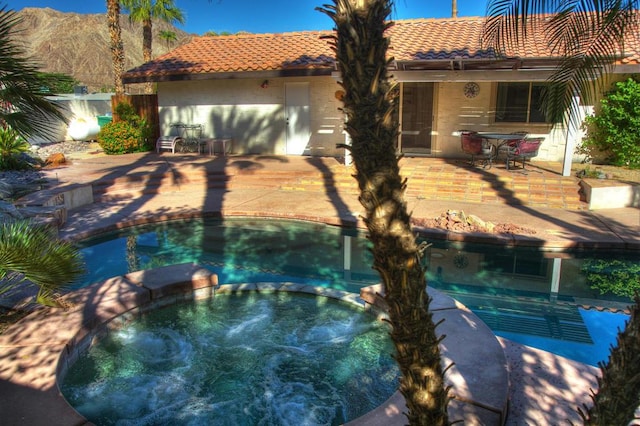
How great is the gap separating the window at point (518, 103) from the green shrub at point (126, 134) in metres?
13.0

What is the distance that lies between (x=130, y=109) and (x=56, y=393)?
667 inches

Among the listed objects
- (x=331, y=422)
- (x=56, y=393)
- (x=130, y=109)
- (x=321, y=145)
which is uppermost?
(x=130, y=109)

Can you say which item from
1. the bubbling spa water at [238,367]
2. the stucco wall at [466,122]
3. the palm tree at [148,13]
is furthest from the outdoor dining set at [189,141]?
the bubbling spa water at [238,367]

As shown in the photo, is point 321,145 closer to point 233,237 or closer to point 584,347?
point 233,237

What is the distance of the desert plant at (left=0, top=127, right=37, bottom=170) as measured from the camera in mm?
14227

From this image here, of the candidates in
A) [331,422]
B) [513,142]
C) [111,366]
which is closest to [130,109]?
[513,142]

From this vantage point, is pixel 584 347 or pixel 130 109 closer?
pixel 584 347

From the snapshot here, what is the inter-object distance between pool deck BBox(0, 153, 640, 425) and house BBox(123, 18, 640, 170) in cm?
124

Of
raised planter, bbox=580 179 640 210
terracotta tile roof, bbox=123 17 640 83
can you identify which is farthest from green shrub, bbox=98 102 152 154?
raised planter, bbox=580 179 640 210

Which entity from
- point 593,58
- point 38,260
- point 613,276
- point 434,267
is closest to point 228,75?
point 434,267

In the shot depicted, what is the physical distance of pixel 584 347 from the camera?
6031 mm

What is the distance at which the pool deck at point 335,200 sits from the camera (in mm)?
5070

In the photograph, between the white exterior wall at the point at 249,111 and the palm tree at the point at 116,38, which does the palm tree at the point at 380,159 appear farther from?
the palm tree at the point at 116,38

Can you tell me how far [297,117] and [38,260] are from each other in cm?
1313
